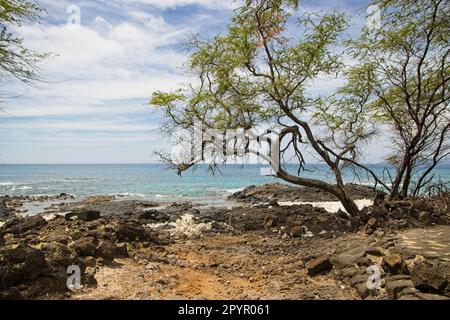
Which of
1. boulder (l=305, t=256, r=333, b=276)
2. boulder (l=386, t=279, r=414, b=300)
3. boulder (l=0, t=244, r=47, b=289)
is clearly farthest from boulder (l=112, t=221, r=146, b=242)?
boulder (l=386, t=279, r=414, b=300)

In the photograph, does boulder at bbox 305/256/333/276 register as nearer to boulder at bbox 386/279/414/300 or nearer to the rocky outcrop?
boulder at bbox 386/279/414/300

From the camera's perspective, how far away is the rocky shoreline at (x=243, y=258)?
22.4ft

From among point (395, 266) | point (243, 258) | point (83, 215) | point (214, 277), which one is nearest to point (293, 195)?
point (83, 215)

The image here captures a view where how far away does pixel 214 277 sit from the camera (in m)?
8.90

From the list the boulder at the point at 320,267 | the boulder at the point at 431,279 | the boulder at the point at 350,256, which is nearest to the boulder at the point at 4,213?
the boulder at the point at 320,267

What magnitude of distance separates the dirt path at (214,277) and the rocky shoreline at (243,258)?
22mm

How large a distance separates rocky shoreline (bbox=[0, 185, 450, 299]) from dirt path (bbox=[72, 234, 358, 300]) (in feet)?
0.07

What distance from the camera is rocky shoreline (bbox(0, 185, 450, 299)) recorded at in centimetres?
682

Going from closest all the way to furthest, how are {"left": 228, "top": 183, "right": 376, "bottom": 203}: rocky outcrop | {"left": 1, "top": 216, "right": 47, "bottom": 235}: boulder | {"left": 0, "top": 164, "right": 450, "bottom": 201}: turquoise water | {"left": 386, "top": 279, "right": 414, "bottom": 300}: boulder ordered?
{"left": 386, "top": 279, "right": 414, "bottom": 300}: boulder, {"left": 1, "top": 216, "right": 47, "bottom": 235}: boulder, {"left": 228, "top": 183, "right": 376, "bottom": 203}: rocky outcrop, {"left": 0, "top": 164, "right": 450, "bottom": 201}: turquoise water

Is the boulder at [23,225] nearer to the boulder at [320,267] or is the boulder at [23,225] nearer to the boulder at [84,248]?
the boulder at [84,248]

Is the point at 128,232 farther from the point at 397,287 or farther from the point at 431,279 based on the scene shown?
the point at 431,279
